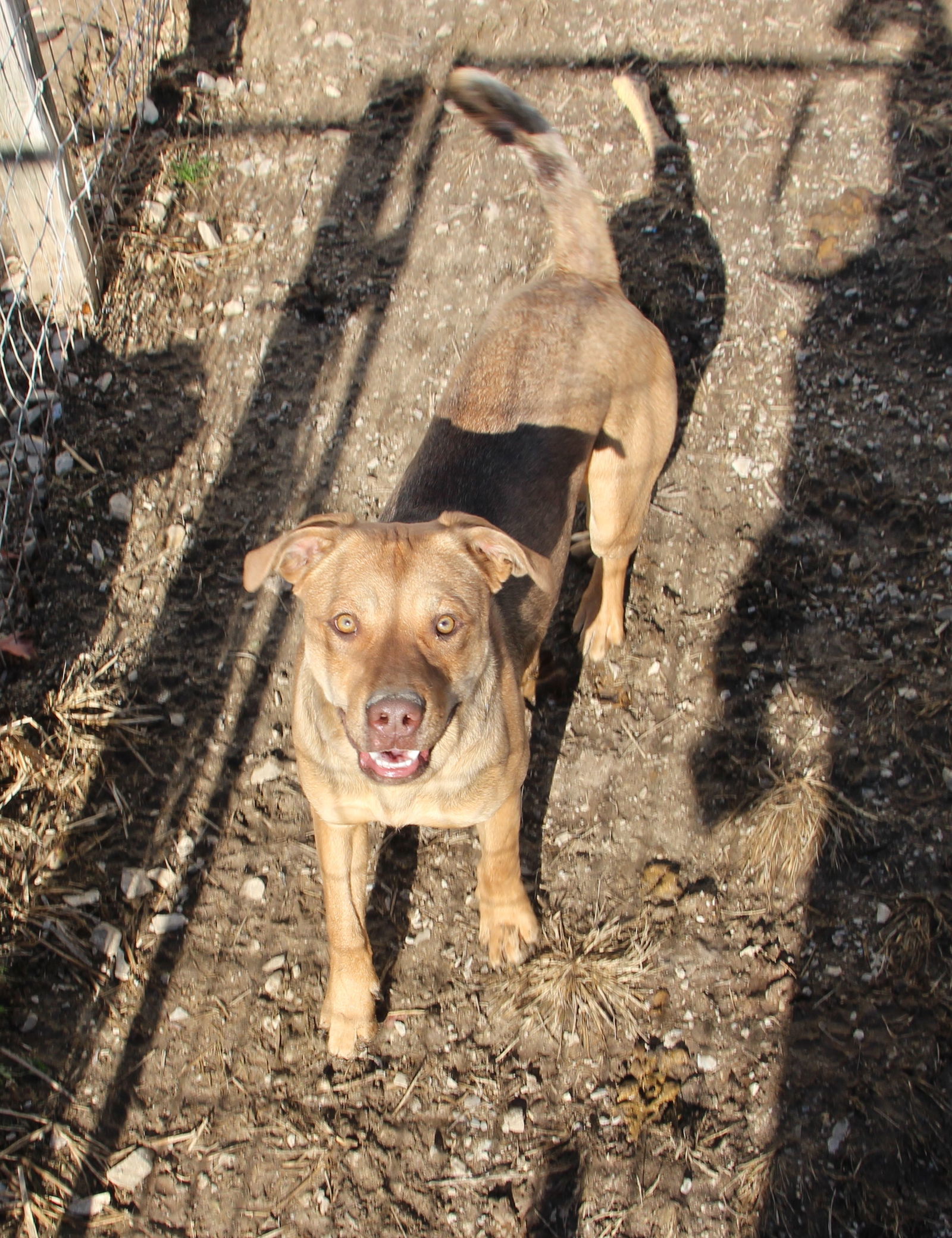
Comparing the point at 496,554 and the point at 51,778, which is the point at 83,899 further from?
the point at 496,554

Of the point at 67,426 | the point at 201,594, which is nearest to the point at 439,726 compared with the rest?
the point at 201,594

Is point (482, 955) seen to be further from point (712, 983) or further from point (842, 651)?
point (842, 651)

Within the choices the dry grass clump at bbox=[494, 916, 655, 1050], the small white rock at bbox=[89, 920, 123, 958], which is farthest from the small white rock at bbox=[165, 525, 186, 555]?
the dry grass clump at bbox=[494, 916, 655, 1050]

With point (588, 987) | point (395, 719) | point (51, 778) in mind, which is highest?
point (395, 719)

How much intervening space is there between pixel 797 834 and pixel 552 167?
2947 mm

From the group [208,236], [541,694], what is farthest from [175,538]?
[208,236]

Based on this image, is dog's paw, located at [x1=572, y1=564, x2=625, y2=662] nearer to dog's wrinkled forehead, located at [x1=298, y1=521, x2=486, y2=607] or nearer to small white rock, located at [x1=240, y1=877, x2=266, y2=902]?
dog's wrinkled forehead, located at [x1=298, y1=521, x2=486, y2=607]

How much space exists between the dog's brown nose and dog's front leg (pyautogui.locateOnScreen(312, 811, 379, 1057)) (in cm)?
75

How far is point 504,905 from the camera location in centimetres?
368

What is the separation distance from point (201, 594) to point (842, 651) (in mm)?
2957

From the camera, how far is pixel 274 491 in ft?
16.4

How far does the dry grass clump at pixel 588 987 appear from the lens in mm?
3551

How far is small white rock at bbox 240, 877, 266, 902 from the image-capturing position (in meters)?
3.85

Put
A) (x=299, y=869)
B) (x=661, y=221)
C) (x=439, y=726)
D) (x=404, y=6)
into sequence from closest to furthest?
(x=439, y=726), (x=299, y=869), (x=661, y=221), (x=404, y=6)
